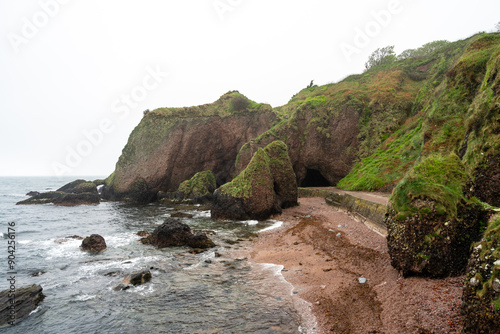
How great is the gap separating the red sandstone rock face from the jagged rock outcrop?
8713 millimetres

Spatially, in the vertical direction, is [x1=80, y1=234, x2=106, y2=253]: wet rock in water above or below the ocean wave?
above

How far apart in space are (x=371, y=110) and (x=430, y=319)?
33754 mm

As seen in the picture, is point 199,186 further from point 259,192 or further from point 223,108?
point 223,108

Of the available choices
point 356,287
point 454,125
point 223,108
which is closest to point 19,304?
point 356,287

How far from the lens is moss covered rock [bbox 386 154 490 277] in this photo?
6.25 meters

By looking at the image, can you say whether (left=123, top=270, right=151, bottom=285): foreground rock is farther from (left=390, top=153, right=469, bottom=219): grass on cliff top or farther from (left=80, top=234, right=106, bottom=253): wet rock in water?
(left=390, top=153, right=469, bottom=219): grass on cliff top

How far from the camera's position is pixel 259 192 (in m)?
21.3

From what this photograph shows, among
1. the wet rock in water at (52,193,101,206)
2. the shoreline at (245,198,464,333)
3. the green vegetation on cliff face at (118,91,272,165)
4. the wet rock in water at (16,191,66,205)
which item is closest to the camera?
the shoreline at (245,198,464,333)

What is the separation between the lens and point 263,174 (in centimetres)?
2211

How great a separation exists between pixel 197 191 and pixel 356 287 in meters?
29.7

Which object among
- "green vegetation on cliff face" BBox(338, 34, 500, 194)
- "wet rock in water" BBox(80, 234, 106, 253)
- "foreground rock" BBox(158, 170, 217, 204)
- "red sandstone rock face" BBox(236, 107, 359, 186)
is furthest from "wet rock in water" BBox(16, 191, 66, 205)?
"green vegetation on cliff face" BBox(338, 34, 500, 194)

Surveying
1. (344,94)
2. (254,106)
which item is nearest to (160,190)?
(254,106)

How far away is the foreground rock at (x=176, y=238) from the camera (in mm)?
14062

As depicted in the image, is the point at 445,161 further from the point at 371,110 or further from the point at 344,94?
the point at 344,94
